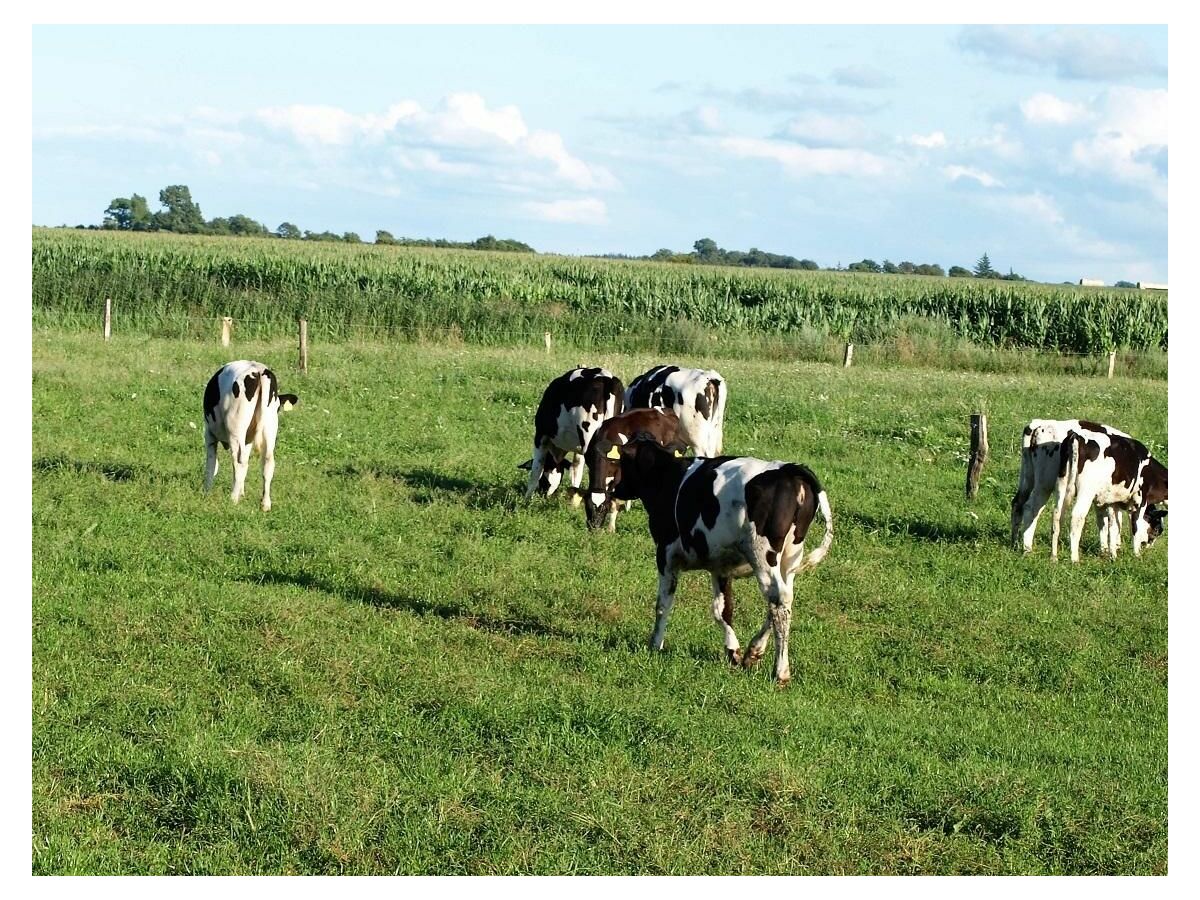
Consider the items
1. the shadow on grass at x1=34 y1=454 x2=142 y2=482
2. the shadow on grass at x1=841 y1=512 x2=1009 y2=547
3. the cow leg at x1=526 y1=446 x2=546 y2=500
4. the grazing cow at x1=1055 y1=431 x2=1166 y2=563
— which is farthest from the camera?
the shadow on grass at x1=34 y1=454 x2=142 y2=482

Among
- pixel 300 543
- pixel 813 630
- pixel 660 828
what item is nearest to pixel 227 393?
pixel 300 543

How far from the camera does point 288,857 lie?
7.27 m

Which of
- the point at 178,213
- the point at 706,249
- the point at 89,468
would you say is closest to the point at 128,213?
the point at 178,213

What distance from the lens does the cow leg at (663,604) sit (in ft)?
36.3

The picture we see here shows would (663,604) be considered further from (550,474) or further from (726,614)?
(550,474)

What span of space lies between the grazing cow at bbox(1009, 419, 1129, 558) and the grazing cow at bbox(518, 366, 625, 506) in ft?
17.0

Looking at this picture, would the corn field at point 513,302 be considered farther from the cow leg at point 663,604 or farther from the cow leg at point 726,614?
the cow leg at point 726,614

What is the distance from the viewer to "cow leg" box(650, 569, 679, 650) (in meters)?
11.1

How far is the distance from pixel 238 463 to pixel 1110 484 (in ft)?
34.3

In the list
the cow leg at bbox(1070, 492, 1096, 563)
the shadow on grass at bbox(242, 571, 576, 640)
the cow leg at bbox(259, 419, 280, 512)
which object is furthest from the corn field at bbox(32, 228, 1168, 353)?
the shadow on grass at bbox(242, 571, 576, 640)

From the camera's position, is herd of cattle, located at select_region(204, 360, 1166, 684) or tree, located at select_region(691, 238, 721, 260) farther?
tree, located at select_region(691, 238, 721, 260)

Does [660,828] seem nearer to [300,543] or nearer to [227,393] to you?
[300,543]

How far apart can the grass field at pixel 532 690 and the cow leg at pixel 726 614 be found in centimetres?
31

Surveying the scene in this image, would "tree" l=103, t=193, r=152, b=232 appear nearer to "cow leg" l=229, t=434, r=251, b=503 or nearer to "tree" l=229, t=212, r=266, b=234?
"tree" l=229, t=212, r=266, b=234
